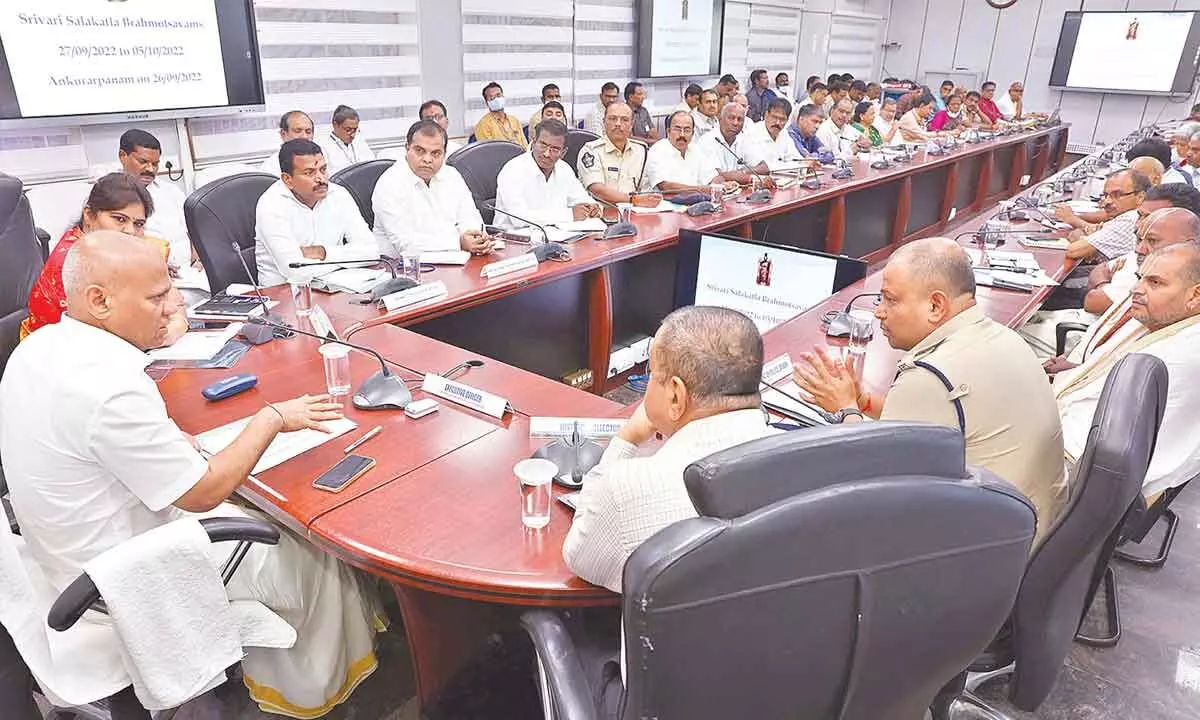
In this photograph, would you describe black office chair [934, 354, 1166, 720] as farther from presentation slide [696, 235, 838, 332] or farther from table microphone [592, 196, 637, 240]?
table microphone [592, 196, 637, 240]

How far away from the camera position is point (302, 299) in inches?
92.4

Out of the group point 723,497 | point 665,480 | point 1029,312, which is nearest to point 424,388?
point 665,480

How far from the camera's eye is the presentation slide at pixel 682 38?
26.4ft

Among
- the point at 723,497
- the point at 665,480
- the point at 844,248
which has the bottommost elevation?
the point at 844,248

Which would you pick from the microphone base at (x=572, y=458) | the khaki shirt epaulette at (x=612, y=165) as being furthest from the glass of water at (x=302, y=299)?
the khaki shirt epaulette at (x=612, y=165)

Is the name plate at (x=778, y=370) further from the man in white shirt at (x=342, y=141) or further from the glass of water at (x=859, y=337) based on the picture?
the man in white shirt at (x=342, y=141)

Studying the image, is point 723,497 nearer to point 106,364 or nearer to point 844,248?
point 106,364

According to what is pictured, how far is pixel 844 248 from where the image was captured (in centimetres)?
543

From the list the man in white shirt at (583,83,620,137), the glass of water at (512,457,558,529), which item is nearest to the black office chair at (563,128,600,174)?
the man in white shirt at (583,83,620,137)

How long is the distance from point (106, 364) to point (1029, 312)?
279cm

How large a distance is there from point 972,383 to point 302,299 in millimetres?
1868

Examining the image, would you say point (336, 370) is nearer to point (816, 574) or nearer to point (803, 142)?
point (816, 574)

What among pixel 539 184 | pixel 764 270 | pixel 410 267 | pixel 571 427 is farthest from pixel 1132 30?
pixel 571 427

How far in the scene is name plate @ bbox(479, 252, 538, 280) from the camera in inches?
111
